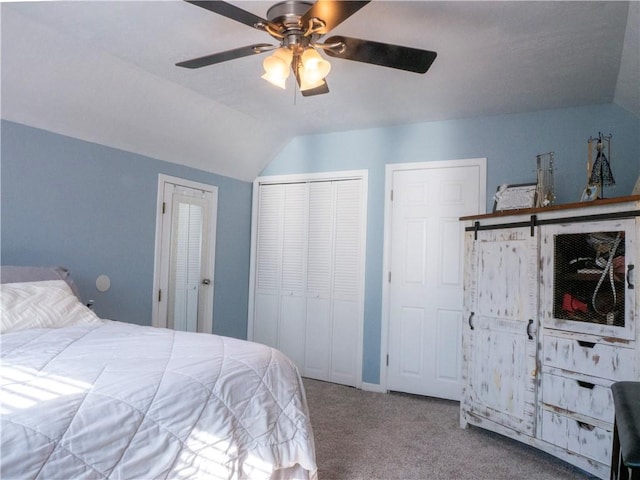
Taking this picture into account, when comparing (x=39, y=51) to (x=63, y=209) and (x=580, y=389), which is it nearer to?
(x=63, y=209)

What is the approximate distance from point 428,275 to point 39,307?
2806mm

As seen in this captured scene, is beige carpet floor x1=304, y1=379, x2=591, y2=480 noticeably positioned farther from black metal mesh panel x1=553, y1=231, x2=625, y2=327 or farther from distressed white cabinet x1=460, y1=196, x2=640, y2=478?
black metal mesh panel x1=553, y1=231, x2=625, y2=327

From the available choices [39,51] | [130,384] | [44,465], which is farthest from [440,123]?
[44,465]

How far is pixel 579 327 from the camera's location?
2.26 m

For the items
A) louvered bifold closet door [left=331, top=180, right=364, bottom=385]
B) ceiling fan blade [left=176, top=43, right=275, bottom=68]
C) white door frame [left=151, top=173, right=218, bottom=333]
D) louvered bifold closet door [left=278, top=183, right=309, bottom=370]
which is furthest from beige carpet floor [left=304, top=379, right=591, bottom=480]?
ceiling fan blade [left=176, top=43, right=275, bottom=68]

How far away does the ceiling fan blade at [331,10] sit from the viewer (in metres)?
1.43

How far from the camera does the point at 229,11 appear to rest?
155 centimetres

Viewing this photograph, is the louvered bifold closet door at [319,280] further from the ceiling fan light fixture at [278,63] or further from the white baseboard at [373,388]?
the ceiling fan light fixture at [278,63]

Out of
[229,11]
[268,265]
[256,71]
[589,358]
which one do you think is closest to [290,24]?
[229,11]

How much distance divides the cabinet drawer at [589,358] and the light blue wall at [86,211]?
9.63ft

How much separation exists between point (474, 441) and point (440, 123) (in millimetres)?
2502

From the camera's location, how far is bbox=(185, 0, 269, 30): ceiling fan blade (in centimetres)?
147

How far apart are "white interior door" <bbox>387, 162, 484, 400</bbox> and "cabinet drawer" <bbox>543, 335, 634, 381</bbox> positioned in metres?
1.09

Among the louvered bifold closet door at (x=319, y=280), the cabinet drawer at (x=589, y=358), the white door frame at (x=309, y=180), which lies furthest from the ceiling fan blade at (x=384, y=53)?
the louvered bifold closet door at (x=319, y=280)
